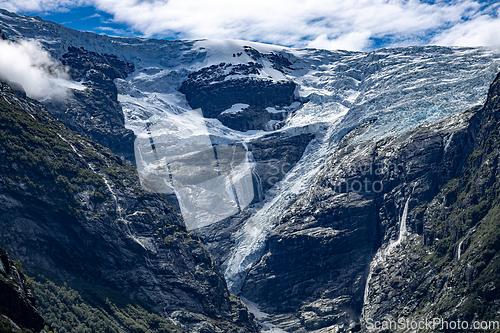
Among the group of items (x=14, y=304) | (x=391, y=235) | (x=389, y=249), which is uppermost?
(x=391, y=235)

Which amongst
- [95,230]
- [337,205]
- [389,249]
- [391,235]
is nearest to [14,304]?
[95,230]

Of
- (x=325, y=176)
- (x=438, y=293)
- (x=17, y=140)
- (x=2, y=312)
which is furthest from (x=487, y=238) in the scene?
(x=17, y=140)

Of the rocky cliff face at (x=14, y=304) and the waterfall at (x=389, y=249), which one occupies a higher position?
the waterfall at (x=389, y=249)

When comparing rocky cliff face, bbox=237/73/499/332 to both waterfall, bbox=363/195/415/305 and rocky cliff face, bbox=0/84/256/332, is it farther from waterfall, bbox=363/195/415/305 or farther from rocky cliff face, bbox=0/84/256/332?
rocky cliff face, bbox=0/84/256/332

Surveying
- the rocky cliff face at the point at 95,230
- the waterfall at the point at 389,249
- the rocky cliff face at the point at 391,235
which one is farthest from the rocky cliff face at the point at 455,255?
the rocky cliff face at the point at 95,230

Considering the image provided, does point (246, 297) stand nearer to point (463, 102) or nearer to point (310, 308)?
point (310, 308)

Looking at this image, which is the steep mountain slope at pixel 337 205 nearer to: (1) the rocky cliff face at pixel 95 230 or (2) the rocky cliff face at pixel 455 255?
(2) the rocky cliff face at pixel 455 255

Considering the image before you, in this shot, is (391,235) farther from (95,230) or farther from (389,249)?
A: (95,230)

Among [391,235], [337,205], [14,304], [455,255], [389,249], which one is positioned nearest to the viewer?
[14,304]

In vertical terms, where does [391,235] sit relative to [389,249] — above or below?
above
